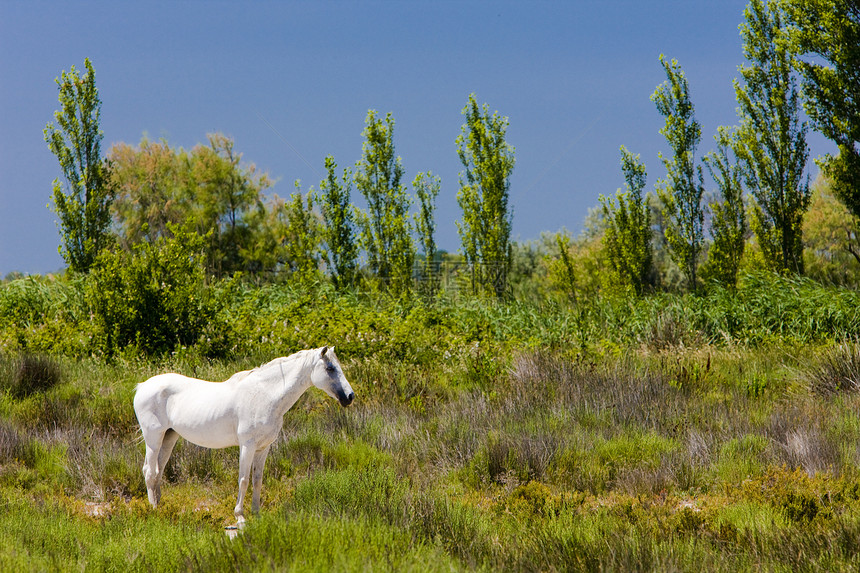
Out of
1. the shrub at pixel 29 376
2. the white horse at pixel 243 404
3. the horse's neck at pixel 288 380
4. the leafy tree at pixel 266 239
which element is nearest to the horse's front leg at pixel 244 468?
the white horse at pixel 243 404

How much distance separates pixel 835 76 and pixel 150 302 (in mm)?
16177

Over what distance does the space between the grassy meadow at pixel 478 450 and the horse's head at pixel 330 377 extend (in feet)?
2.28

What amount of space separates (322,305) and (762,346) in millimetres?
7783

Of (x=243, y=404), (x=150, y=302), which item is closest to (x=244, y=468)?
(x=243, y=404)

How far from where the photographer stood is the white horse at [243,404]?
4.38m

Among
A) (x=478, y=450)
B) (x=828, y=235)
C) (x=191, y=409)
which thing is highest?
(x=828, y=235)

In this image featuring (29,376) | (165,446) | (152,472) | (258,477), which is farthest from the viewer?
(29,376)

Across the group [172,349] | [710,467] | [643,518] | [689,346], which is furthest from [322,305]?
[643,518]

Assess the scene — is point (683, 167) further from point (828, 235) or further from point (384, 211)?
point (828, 235)

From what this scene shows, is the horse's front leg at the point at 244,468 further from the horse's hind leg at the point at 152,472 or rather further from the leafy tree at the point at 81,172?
the leafy tree at the point at 81,172

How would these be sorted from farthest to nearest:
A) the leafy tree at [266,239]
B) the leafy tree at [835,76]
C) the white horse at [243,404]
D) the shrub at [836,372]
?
the leafy tree at [266,239] → the leafy tree at [835,76] → the shrub at [836,372] → the white horse at [243,404]

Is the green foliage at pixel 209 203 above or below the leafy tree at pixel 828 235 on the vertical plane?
above

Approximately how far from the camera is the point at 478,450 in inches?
252

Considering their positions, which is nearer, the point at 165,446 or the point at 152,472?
the point at 152,472
